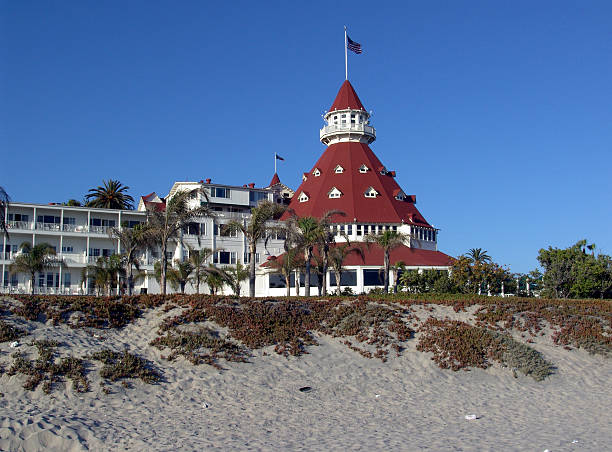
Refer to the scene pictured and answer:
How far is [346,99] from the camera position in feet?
254

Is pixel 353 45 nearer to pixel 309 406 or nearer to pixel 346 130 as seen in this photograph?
pixel 346 130

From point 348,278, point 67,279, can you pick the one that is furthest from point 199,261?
point 67,279

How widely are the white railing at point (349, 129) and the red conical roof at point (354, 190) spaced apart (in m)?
1.54

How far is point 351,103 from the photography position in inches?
3017

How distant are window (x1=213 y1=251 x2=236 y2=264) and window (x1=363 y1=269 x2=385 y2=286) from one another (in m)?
13.7

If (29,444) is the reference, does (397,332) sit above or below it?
above

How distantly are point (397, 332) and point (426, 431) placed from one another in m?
10.2

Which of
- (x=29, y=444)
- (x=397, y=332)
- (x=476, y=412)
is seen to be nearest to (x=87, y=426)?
(x=29, y=444)

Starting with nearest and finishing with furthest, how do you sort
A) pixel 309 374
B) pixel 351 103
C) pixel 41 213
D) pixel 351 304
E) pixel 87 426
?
pixel 87 426, pixel 309 374, pixel 351 304, pixel 41 213, pixel 351 103

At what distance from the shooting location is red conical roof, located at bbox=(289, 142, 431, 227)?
6700 centimetres

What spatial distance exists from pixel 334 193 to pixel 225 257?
13757 millimetres

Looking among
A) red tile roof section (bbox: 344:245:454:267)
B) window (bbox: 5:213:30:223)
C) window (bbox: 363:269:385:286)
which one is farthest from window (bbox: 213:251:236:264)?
window (bbox: 5:213:30:223)

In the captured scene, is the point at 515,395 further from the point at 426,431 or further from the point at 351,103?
the point at 351,103

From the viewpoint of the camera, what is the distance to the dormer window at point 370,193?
6906 centimetres
